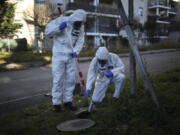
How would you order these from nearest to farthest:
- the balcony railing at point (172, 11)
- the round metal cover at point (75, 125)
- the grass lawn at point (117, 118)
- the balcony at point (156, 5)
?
1. the grass lawn at point (117, 118)
2. the round metal cover at point (75, 125)
3. the balcony at point (156, 5)
4. the balcony railing at point (172, 11)

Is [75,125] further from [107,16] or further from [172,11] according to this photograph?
[172,11]

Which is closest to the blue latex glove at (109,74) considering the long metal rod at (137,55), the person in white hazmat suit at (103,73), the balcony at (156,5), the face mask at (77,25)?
the person in white hazmat suit at (103,73)

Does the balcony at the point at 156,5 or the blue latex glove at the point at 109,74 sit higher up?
the balcony at the point at 156,5

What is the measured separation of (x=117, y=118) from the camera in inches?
168

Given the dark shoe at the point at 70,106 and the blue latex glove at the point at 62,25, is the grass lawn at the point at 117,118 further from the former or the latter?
the blue latex glove at the point at 62,25

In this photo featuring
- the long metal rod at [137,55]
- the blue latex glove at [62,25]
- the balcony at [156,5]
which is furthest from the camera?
the balcony at [156,5]

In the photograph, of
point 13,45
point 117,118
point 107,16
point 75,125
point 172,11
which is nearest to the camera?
point 75,125

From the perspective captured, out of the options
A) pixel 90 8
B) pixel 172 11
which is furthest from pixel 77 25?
pixel 172 11

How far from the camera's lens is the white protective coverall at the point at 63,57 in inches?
195

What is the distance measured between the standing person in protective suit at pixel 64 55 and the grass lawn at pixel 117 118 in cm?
34

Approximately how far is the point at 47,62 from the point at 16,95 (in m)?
10.6

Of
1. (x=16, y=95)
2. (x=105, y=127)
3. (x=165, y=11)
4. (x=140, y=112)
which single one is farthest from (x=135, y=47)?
(x=165, y=11)

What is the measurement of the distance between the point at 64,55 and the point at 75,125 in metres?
1.41

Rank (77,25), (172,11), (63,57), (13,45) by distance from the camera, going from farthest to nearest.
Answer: (172,11) < (13,45) < (77,25) < (63,57)
